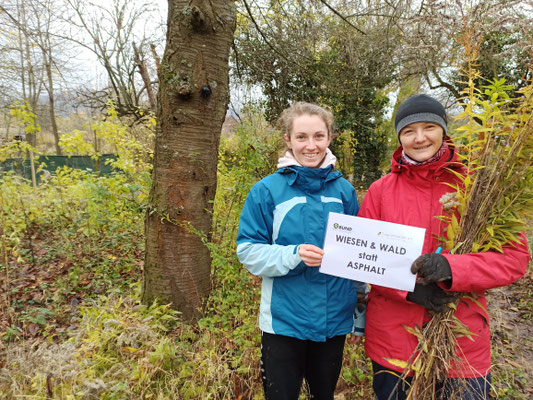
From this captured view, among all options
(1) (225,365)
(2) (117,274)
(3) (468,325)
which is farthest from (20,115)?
(3) (468,325)

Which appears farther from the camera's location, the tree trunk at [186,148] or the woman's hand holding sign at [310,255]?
the tree trunk at [186,148]

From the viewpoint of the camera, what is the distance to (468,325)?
1518mm

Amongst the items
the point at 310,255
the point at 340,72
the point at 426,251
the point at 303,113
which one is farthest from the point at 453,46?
the point at 340,72

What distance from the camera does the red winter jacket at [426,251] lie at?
140 centimetres

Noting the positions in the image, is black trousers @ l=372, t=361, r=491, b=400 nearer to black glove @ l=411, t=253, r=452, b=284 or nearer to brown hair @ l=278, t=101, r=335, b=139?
black glove @ l=411, t=253, r=452, b=284

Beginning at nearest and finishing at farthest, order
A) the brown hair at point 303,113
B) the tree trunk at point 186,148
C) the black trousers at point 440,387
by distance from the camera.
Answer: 1. the black trousers at point 440,387
2. the brown hair at point 303,113
3. the tree trunk at point 186,148

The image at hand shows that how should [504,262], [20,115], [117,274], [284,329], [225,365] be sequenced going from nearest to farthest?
[504,262]
[284,329]
[225,365]
[117,274]
[20,115]

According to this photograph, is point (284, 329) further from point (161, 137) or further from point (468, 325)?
point (161, 137)

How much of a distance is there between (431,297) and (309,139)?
1029mm

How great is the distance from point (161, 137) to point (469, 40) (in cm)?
232

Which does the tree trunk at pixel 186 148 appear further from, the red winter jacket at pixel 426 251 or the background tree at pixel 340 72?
the background tree at pixel 340 72

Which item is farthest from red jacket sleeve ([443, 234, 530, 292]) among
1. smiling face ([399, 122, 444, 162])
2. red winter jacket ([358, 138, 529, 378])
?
smiling face ([399, 122, 444, 162])

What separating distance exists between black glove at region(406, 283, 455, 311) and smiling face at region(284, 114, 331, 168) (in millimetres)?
832

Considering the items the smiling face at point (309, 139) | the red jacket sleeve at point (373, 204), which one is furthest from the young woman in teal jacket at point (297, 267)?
the red jacket sleeve at point (373, 204)
